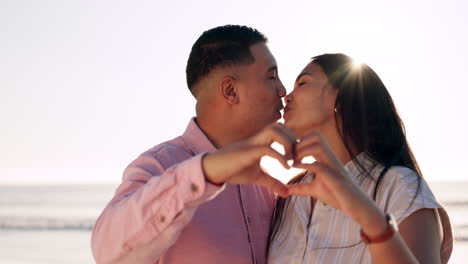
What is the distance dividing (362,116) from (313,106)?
10.8 inches

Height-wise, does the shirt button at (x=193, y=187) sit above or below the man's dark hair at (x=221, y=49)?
below

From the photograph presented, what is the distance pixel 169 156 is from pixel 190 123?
40cm

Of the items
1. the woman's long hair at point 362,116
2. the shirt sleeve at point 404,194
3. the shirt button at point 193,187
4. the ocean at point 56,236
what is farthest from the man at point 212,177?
the ocean at point 56,236

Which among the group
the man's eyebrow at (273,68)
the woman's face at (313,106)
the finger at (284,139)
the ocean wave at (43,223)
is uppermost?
the finger at (284,139)

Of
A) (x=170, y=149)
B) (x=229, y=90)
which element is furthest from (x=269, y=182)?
(x=229, y=90)

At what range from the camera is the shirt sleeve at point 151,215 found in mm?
2303

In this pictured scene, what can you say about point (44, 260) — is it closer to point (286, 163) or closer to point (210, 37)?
point (210, 37)

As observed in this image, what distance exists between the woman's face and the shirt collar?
0.53 metres

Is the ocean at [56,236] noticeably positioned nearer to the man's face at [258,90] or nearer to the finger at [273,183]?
the man's face at [258,90]

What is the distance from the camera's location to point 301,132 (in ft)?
12.6

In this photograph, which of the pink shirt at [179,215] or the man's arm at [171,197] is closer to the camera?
the man's arm at [171,197]

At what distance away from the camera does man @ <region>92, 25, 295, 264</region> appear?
89.7 inches

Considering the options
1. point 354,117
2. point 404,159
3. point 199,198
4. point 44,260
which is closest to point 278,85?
point 354,117

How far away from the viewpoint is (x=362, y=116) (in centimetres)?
374
